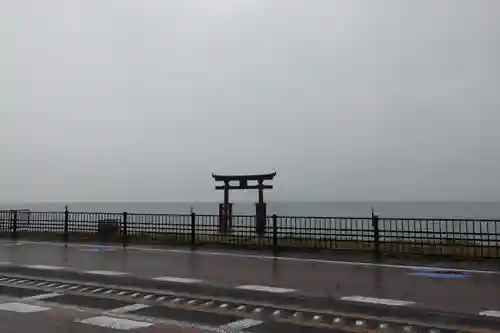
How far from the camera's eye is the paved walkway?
9797mm

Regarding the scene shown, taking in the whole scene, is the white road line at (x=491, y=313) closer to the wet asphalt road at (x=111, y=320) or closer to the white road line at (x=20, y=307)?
the wet asphalt road at (x=111, y=320)

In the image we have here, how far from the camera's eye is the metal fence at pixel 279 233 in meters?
15.6

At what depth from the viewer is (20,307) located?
8992 mm

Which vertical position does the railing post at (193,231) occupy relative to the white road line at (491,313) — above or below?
above

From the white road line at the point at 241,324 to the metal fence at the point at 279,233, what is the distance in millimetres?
8739

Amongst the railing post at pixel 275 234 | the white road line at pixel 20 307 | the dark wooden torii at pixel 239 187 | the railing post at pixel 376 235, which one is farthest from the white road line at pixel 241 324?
the dark wooden torii at pixel 239 187

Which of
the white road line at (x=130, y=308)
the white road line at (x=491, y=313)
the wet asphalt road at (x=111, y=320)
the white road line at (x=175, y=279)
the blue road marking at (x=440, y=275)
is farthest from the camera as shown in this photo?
the blue road marking at (x=440, y=275)

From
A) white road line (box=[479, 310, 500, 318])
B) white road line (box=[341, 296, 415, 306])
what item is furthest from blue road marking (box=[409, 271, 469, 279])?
white road line (box=[479, 310, 500, 318])

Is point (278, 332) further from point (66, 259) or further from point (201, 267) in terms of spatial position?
point (66, 259)

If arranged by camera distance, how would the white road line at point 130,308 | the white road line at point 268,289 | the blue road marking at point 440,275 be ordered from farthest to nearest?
the blue road marking at point 440,275, the white road line at point 268,289, the white road line at point 130,308

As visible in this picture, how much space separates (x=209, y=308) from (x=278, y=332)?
1.97m

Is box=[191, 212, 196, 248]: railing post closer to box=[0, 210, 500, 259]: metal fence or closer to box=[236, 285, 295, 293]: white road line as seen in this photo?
box=[0, 210, 500, 259]: metal fence

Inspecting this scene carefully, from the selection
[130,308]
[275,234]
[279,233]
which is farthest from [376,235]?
[130,308]

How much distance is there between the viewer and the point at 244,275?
12.5m
